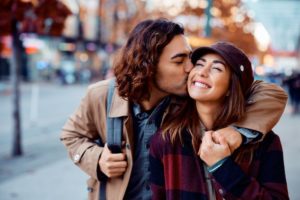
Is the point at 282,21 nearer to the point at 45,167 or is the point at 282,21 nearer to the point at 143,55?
the point at 45,167

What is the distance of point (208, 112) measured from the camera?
77.0 inches

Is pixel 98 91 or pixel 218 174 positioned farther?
pixel 98 91

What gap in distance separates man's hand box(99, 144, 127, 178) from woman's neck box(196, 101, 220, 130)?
48cm

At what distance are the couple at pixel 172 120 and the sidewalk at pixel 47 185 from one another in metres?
3.83

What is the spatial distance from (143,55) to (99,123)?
48cm

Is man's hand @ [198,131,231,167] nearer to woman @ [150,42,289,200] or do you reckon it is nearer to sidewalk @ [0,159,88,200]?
woman @ [150,42,289,200]

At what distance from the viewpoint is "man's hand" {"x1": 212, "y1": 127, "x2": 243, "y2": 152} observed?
5.87 feet

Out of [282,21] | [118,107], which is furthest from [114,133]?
[282,21]

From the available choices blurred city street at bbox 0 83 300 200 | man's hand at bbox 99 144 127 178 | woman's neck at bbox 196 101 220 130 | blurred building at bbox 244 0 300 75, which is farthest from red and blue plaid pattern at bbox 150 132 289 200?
blurred building at bbox 244 0 300 75

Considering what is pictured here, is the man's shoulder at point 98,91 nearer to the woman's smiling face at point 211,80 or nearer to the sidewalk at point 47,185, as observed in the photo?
the woman's smiling face at point 211,80

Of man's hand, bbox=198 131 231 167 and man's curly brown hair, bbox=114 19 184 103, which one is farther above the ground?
man's curly brown hair, bbox=114 19 184 103

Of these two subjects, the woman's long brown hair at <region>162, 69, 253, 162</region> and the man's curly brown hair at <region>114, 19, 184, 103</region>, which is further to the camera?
the man's curly brown hair at <region>114, 19, 184, 103</region>

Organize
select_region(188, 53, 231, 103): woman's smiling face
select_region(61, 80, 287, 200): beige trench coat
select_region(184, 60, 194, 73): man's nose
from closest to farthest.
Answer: select_region(188, 53, 231, 103): woman's smiling face, select_region(61, 80, 287, 200): beige trench coat, select_region(184, 60, 194, 73): man's nose

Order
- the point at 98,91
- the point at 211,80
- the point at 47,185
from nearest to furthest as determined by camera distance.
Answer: the point at 211,80 < the point at 98,91 < the point at 47,185
